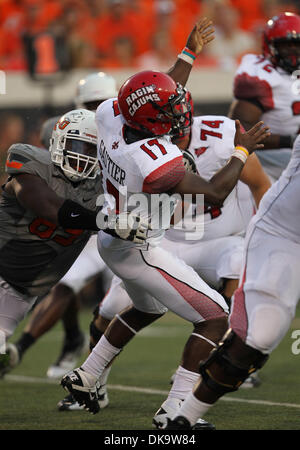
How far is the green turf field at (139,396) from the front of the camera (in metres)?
3.94

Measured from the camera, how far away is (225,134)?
440cm

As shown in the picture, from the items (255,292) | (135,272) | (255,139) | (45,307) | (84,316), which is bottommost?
(84,316)

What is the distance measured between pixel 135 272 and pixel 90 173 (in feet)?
1.90

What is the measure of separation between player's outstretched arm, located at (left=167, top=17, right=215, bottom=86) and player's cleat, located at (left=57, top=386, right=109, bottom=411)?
1.58m

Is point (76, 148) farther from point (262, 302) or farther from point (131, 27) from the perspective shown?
point (131, 27)

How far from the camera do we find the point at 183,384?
12.4 feet

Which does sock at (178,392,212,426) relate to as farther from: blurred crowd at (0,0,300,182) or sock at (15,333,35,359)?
blurred crowd at (0,0,300,182)

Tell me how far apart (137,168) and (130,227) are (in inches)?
9.3

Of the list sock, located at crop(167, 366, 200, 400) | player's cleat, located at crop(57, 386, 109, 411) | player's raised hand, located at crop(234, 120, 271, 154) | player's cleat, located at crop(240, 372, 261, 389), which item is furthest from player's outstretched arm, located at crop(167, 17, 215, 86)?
player's cleat, located at crop(240, 372, 261, 389)

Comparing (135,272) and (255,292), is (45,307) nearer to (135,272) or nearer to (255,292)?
(135,272)

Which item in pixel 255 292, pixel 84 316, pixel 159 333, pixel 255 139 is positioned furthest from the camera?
pixel 84 316

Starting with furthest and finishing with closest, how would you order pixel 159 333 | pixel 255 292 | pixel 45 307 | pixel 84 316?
pixel 84 316 → pixel 159 333 → pixel 45 307 → pixel 255 292

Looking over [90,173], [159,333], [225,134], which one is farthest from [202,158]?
[159,333]

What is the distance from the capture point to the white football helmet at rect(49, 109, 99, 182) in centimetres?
400
